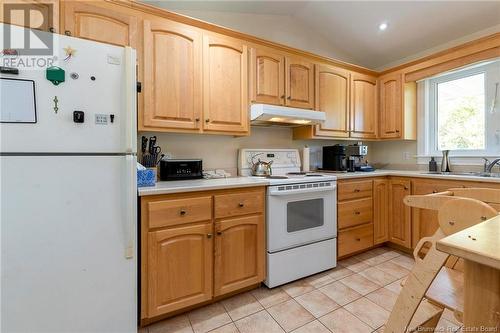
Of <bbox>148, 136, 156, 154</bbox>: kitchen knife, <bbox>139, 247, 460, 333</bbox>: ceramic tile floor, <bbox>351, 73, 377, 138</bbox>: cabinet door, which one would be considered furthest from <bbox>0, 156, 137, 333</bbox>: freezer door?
<bbox>351, 73, 377, 138</bbox>: cabinet door

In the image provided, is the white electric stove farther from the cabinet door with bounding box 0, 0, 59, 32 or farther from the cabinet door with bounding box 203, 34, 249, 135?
the cabinet door with bounding box 0, 0, 59, 32

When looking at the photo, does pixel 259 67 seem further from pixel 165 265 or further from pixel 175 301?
pixel 175 301

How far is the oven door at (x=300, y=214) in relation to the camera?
1.87m

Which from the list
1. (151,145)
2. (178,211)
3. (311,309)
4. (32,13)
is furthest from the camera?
(151,145)

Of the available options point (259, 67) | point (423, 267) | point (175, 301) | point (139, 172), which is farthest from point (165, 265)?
point (259, 67)

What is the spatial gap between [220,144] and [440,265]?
1.94 m

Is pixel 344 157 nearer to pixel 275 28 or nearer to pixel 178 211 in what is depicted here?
pixel 275 28

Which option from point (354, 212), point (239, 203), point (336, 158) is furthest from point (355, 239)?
point (239, 203)

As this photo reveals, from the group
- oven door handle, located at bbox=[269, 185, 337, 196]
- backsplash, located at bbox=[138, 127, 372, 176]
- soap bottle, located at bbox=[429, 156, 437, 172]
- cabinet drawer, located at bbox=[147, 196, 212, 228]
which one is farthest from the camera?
soap bottle, located at bbox=[429, 156, 437, 172]

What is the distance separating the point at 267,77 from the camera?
7.41 ft

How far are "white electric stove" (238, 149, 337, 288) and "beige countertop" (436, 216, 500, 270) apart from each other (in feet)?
4.28

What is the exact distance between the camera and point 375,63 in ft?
11.0

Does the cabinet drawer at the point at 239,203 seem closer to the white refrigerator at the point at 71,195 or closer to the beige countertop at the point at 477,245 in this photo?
the white refrigerator at the point at 71,195

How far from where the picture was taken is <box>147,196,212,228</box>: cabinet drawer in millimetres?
1457
